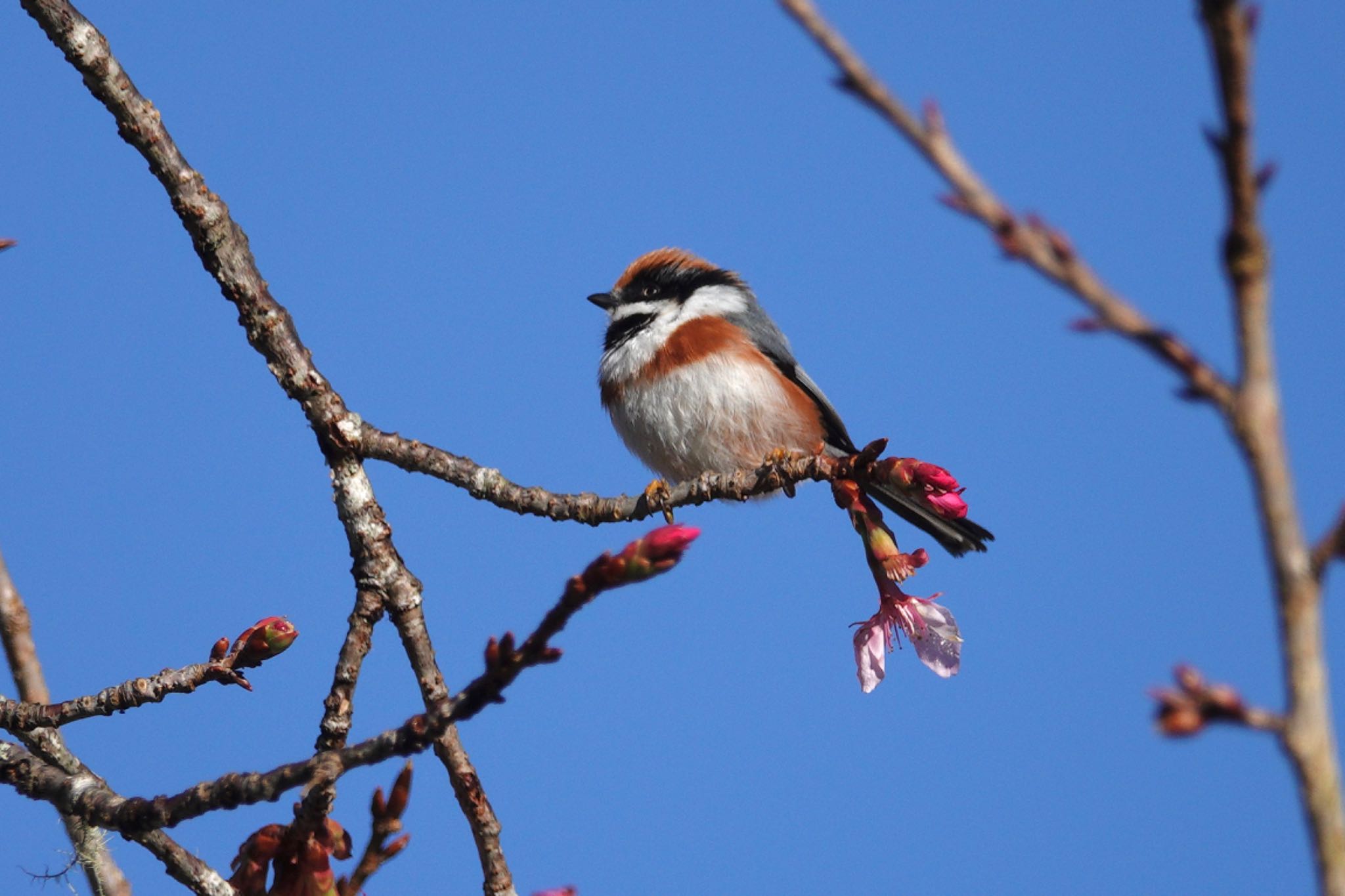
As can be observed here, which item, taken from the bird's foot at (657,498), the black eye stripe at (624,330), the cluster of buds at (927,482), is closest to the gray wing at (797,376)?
the black eye stripe at (624,330)

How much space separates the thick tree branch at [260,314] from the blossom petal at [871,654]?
141 centimetres

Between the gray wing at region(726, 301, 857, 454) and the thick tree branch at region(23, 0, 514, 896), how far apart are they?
11.3 feet

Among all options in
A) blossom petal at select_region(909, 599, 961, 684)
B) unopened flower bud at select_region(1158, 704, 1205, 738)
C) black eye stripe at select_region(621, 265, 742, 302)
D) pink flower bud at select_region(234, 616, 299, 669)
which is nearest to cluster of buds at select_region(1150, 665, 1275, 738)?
unopened flower bud at select_region(1158, 704, 1205, 738)

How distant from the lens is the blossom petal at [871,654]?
414 cm

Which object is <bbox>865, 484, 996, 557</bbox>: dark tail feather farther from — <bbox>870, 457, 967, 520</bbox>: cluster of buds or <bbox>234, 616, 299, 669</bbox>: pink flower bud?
<bbox>234, 616, 299, 669</bbox>: pink flower bud

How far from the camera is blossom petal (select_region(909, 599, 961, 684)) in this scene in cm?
412

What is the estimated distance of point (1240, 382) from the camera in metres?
0.97

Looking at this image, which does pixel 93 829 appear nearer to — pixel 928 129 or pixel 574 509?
pixel 574 509

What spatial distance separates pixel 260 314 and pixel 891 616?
7.71ft

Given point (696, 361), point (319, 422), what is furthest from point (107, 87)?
point (696, 361)

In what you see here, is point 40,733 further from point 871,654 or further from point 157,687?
point 871,654

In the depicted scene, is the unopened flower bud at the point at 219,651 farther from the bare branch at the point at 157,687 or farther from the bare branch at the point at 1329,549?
the bare branch at the point at 1329,549

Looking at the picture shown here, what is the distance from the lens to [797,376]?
23.6 feet

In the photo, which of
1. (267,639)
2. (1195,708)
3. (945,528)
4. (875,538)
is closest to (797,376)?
(945,528)
